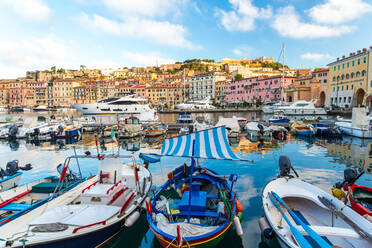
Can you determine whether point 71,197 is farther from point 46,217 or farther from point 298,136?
point 298,136

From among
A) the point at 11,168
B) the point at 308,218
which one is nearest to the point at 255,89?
the point at 308,218

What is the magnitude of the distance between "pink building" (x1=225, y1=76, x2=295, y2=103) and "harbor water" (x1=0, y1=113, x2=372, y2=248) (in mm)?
51466

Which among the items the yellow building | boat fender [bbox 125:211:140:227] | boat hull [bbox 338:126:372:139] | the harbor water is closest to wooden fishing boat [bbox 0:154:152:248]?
boat fender [bbox 125:211:140:227]

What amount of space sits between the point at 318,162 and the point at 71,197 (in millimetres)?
16939

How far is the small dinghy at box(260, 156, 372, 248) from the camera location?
5504mm

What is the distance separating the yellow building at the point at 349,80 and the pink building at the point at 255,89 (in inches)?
647

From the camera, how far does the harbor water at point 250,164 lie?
26.8 feet

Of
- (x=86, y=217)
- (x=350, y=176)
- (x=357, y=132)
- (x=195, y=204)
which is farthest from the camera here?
(x=357, y=132)

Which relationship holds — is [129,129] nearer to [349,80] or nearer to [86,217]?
[86,217]

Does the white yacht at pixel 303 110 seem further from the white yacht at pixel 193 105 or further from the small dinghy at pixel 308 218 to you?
the small dinghy at pixel 308 218

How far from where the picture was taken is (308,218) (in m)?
7.55

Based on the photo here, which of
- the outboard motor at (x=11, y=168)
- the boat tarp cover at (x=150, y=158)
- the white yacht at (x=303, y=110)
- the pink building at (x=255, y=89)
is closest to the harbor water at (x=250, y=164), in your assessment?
the boat tarp cover at (x=150, y=158)

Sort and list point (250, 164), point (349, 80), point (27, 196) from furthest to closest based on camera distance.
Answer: point (349, 80)
point (250, 164)
point (27, 196)

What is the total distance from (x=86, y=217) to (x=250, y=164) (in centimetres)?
1276
